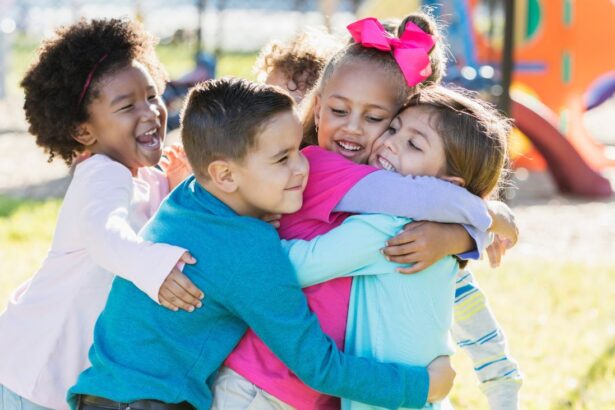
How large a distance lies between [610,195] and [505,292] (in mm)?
4328

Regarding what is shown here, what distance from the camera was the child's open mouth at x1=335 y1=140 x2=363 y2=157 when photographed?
286 cm

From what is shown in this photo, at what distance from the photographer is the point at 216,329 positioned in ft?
8.23

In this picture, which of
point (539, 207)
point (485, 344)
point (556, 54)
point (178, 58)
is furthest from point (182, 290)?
point (178, 58)

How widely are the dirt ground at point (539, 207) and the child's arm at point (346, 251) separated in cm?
500

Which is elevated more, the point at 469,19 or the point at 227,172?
the point at 227,172

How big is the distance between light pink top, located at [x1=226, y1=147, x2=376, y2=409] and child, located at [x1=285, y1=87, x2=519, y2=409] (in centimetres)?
5

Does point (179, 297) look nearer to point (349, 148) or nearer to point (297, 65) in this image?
point (349, 148)

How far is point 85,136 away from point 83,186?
0.36 m

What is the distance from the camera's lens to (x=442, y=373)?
259 centimetres

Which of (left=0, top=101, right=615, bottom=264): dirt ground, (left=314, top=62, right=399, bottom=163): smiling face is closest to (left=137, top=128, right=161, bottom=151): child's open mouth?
(left=314, top=62, right=399, bottom=163): smiling face

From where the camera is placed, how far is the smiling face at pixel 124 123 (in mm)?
3264

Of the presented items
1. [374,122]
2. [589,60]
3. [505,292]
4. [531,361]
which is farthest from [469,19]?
[374,122]

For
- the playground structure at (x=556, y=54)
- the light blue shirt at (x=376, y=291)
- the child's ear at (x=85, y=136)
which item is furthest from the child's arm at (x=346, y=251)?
the playground structure at (x=556, y=54)

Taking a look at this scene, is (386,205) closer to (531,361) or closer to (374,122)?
(374,122)
